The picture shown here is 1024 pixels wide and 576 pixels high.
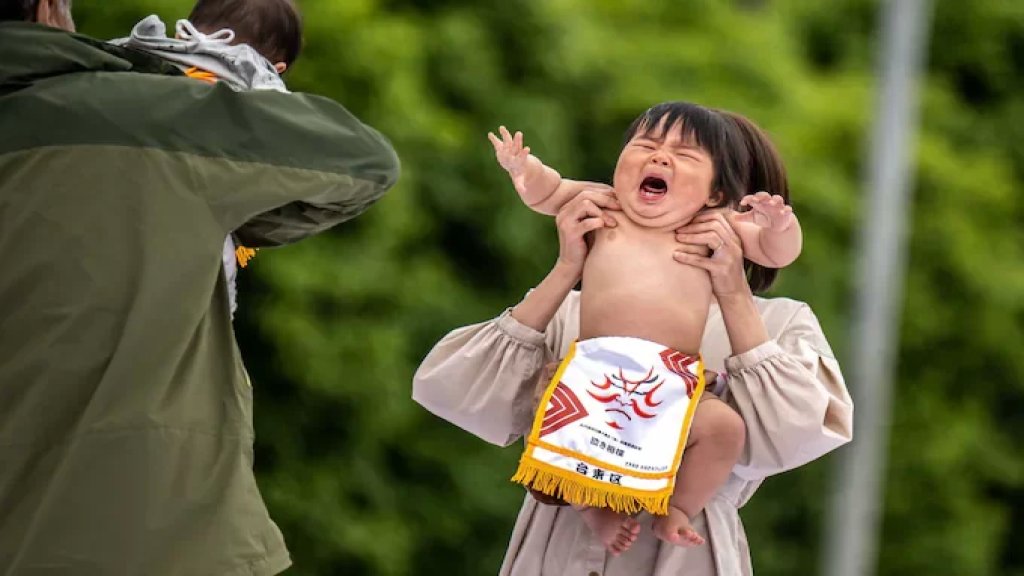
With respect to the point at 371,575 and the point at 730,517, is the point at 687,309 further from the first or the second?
the point at 371,575

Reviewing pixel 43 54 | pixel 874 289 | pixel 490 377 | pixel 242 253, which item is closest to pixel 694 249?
pixel 490 377

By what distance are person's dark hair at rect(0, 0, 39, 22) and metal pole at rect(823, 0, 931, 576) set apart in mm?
5984

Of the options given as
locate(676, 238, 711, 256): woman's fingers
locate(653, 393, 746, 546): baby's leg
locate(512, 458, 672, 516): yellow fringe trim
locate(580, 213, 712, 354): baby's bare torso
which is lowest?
locate(512, 458, 672, 516): yellow fringe trim

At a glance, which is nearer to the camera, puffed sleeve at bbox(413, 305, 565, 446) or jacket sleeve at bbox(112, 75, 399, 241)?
jacket sleeve at bbox(112, 75, 399, 241)

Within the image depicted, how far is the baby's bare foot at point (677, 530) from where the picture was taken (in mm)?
2357

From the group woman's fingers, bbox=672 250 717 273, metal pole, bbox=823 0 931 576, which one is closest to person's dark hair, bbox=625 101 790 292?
woman's fingers, bbox=672 250 717 273

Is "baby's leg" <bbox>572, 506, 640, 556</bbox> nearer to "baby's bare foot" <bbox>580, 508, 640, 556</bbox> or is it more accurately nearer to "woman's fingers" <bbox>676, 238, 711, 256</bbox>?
"baby's bare foot" <bbox>580, 508, 640, 556</bbox>

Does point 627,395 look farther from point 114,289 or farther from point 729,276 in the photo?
point 114,289

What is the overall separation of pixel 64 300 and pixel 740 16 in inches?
267

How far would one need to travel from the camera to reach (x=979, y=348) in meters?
8.84

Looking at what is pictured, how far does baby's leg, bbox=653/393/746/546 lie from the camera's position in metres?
2.35

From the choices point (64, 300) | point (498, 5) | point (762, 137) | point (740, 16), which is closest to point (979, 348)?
point (740, 16)

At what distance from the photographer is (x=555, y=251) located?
7.27m

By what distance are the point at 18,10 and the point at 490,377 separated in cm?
84
